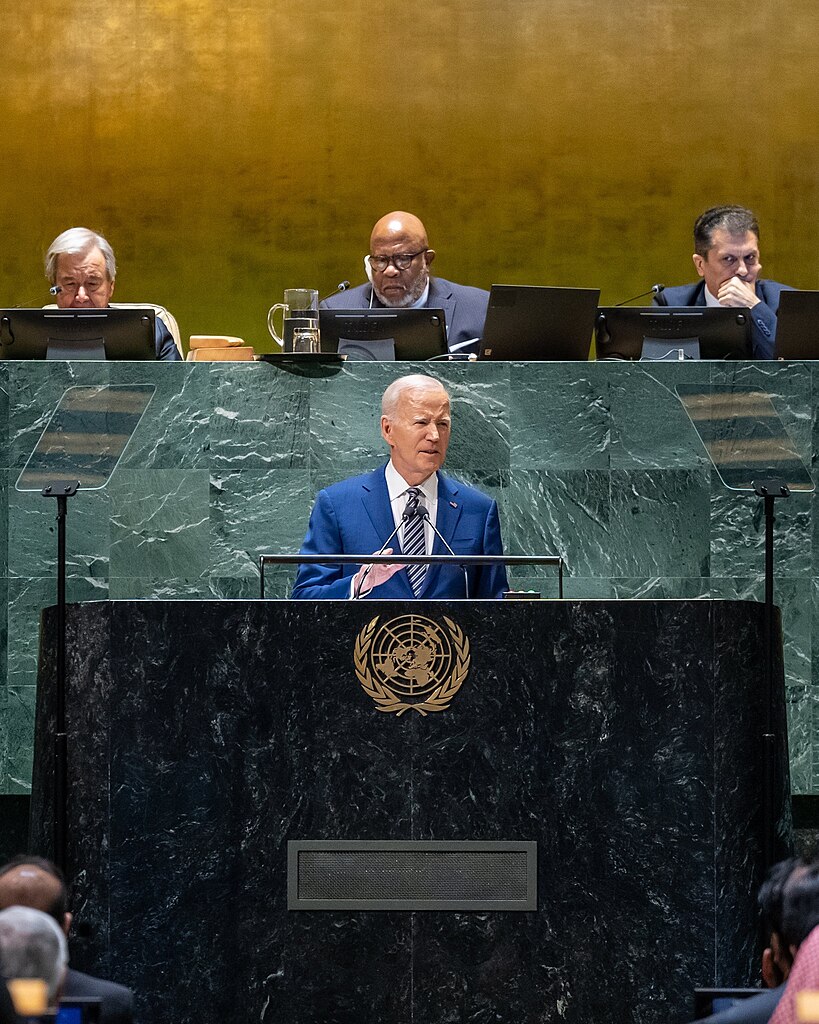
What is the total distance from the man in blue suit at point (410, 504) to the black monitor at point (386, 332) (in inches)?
22.5

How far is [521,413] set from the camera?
5.62m

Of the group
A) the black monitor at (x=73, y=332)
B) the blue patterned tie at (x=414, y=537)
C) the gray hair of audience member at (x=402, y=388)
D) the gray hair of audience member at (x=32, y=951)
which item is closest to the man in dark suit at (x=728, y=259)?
the gray hair of audience member at (x=402, y=388)

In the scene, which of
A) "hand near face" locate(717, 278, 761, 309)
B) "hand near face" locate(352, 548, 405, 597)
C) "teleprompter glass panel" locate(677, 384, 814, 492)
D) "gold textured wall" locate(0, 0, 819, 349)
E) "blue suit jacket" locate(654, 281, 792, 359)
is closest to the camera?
"hand near face" locate(352, 548, 405, 597)

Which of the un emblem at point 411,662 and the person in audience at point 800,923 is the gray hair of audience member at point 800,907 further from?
the un emblem at point 411,662

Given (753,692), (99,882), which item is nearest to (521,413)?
(753,692)

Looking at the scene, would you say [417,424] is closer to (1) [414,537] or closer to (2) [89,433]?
(1) [414,537]

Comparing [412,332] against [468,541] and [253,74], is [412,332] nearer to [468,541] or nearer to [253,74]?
[468,541]

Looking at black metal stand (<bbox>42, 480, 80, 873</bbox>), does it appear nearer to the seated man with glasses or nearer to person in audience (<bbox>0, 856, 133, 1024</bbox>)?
person in audience (<bbox>0, 856, 133, 1024</bbox>)

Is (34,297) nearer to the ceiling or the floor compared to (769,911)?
nearer to the ceiling

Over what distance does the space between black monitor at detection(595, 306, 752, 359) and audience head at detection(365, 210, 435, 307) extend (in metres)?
1.23

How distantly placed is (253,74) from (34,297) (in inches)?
59.9

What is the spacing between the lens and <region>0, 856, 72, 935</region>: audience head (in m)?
2.62

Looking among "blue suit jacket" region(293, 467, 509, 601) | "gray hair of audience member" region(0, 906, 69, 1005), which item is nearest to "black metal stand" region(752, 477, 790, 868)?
"blue suit jacket" region(293, 467, 509, 601)

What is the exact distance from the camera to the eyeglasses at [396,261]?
6.73 m
